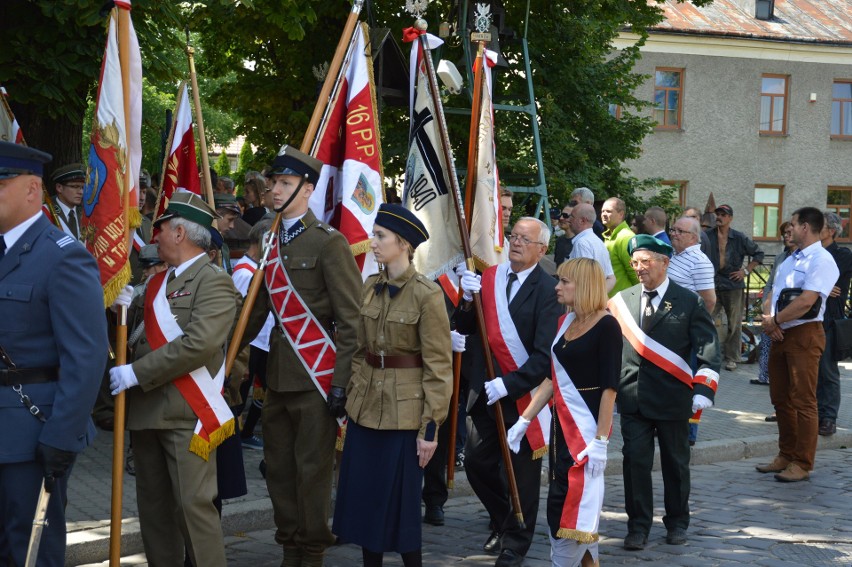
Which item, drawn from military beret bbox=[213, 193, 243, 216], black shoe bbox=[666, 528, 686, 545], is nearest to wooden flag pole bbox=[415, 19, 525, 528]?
black shoe bbox=[666, 528, 686, 545]

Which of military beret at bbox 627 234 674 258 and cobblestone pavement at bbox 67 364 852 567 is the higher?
military beret at bbox 627 234 674 258

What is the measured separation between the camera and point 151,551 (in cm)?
553

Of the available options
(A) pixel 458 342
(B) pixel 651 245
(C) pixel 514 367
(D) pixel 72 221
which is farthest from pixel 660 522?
(D) pixel 72 221

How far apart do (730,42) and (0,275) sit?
35563 mm

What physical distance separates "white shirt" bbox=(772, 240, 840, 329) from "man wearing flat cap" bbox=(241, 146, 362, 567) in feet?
16.1

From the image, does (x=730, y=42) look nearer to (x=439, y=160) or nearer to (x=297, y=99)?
(x=297, y=99)

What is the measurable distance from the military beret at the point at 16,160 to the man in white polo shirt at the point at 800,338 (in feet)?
22.4

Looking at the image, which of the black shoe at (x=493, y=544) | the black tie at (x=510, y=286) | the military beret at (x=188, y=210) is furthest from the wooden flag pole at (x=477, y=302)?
the military beret at (x=188, y=210)

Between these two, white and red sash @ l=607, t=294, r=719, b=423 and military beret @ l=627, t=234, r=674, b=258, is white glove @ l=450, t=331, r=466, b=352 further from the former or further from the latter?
military beret @ l=627, t=234, r=674, b=258

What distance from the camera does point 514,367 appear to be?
6727mm

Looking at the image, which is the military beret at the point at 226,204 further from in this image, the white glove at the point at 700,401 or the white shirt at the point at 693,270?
the white glove at the point at 700,401

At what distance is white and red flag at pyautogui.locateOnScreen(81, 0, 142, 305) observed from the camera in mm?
5680

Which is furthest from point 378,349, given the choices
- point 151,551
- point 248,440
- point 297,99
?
point 297,99

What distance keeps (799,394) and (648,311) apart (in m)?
2.97
